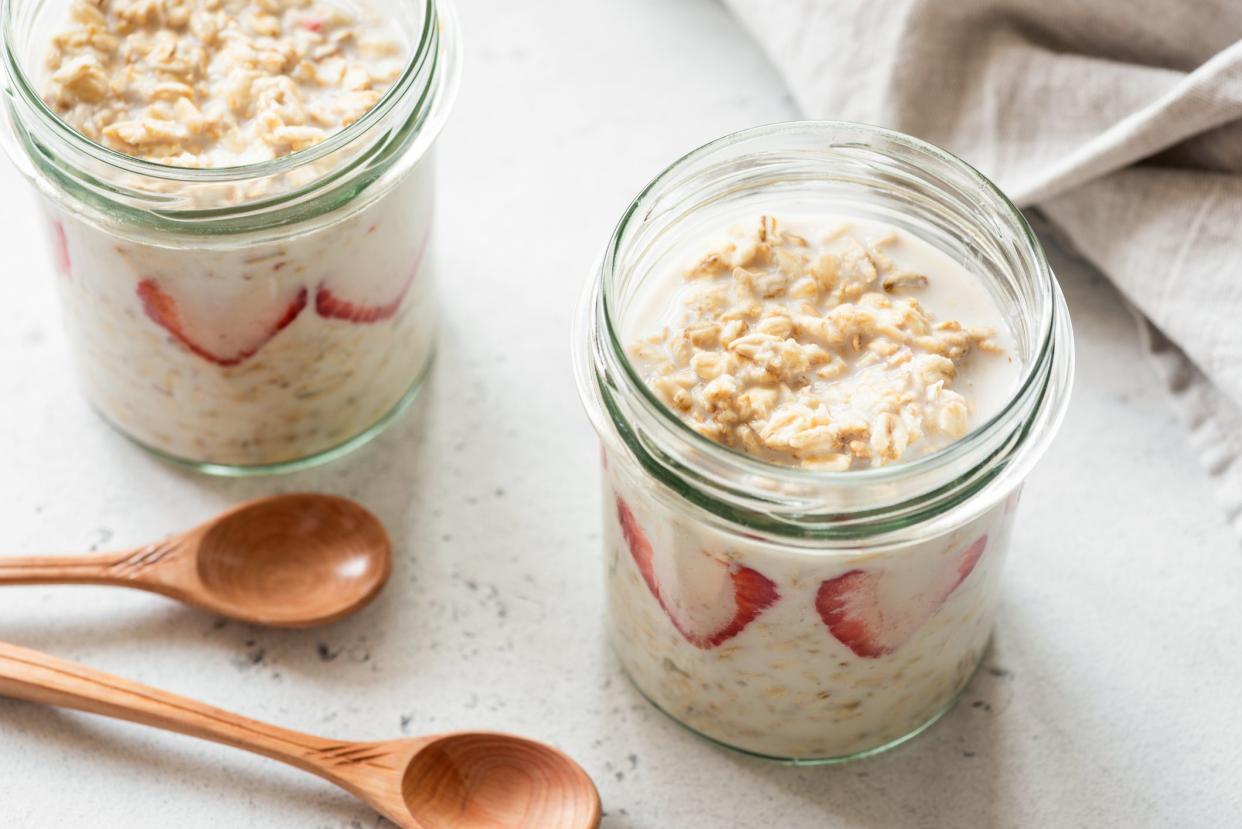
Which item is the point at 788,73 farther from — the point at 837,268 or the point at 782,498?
the point at 782,498

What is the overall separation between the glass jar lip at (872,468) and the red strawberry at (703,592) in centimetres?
11

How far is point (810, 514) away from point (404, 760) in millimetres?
457

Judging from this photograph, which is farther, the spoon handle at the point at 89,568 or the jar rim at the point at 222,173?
the spoon handle at the point at 89,568

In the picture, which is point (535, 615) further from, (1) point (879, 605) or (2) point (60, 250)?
(2) point (60, 250)

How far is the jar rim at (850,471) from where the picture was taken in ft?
3.62

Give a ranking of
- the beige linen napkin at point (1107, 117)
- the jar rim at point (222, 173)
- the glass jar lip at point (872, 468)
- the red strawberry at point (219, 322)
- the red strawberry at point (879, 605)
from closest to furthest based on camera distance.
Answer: the glass jar lip at point (872, 468) < the red strawberry at point (879, 605) < the jar rim at point (222, 173) < the red strawberry at point (219, 322) < the beige linen napkin at point (1107, 117)

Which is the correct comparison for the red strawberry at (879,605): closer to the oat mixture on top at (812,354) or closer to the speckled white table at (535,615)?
the oat mixture on top at (812,354)

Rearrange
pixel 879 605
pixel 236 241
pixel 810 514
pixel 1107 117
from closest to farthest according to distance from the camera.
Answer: pixel 810 514, pixel 879 605, pixel 236 241, pixel 1107 117

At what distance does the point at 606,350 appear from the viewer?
1.20 m

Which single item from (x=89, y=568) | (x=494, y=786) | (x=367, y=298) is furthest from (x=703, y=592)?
(x=89, y=568)

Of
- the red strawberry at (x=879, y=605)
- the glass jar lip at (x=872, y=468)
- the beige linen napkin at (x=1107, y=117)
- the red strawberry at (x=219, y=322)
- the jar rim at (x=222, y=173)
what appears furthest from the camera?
the beige linen napkin at (x=1107, y=117)

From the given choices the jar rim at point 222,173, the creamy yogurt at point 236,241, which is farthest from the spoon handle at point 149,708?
the jar rim at point 222,173

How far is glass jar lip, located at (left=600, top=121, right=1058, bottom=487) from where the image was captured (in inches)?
43.1

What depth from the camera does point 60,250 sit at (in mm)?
1444
